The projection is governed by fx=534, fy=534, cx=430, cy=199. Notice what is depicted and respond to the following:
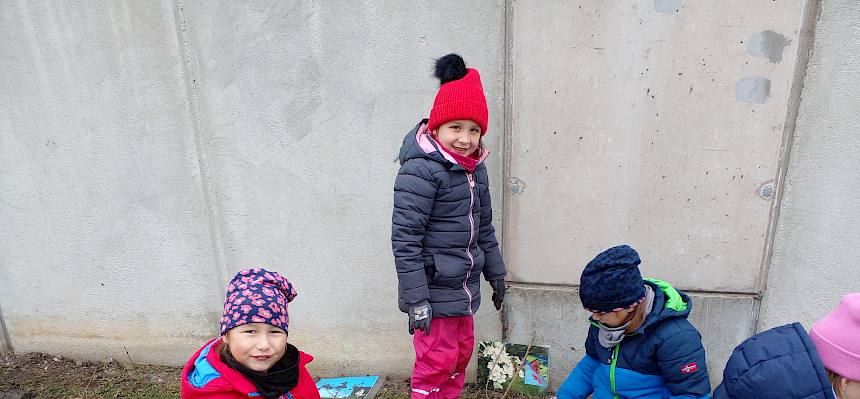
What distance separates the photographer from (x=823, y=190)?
2430mm

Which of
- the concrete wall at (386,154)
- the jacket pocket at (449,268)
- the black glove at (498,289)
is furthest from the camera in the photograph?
the black glove at (498,289)

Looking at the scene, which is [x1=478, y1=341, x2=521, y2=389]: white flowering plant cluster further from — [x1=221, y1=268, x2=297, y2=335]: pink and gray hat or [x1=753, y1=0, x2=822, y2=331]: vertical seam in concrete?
[x1=221, y1=268, x2=297, y2=335]: pink and gray hat

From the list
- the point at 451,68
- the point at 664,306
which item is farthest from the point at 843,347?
the point at 451,68

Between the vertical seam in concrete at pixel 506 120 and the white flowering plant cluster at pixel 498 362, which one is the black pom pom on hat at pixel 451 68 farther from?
the white flowering plant cluster at pixel 498 362

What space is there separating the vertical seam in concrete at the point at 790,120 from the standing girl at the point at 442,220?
4.39 ft

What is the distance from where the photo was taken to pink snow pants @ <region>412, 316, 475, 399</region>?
2400mm

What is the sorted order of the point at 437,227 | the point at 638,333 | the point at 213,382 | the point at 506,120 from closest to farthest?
the point at 213,382 < the point at 638,333 < the point at 437,227 < the point at 506,120

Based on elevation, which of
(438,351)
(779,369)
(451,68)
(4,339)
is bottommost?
(4,339)

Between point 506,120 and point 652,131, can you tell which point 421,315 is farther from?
point 652,131

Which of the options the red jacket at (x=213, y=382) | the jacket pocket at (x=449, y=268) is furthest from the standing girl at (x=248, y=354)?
the jacket pocket at (x=449, y=268)

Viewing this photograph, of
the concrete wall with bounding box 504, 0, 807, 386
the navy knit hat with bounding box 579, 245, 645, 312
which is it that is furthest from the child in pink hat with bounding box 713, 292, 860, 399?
the concrete wall with bounding box 504, 0, 807, 386

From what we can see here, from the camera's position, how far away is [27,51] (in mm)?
2854

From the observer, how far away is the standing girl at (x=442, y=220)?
2.15 m

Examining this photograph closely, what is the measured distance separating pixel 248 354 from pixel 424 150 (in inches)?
39.7
